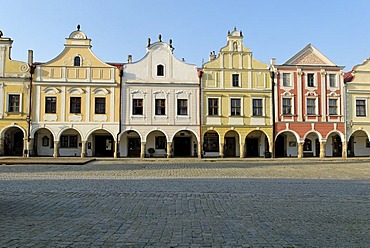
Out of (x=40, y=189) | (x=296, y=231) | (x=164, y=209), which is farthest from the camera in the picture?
(x=40, y=189)

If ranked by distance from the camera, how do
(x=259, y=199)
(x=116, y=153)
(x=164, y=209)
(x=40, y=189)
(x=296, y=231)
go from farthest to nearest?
1. (x=116, y=153)
2. (x=40, y=189)
3. (x=259, y=199)
4. (x=164, y=209)
5. (x=296, y=231)

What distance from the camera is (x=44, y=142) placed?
33719mm

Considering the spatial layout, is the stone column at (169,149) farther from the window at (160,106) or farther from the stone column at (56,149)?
the stone column at (56,149)

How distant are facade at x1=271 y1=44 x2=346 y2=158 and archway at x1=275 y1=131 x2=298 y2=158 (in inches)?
23.0

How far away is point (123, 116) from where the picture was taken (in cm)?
3219

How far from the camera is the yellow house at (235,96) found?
33.3 metres

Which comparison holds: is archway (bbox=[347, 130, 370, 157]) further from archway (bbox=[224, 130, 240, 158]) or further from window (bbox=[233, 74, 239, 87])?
window (bbox=[233, 74, 239, 87])

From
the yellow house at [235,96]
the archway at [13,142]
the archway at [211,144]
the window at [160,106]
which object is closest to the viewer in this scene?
the window at [160,106]

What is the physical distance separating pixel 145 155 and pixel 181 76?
845 centimetres

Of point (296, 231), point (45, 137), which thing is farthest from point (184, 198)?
point (45, 137)

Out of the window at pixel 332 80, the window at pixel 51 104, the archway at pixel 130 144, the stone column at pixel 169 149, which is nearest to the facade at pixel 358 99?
the window at pixel 332 80

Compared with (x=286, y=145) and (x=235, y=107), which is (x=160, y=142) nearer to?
(x=235, y=107)

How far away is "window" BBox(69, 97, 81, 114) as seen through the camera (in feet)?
105

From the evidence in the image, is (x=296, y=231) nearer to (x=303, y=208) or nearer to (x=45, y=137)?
(x=303, y=208)
